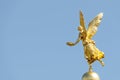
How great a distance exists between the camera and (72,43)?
143ft

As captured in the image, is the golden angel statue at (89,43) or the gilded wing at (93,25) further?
the gilded wing at (93,25)

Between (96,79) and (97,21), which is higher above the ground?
(97,21)

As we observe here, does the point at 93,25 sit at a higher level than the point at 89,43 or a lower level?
higher

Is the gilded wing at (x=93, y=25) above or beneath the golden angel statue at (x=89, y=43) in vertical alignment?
above

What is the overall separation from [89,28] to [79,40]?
766 mm

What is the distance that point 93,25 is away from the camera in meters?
44.5

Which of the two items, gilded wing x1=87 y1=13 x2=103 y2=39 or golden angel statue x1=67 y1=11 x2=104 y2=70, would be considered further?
gilded wing x1=87 y1=13 x2=103 y2=39

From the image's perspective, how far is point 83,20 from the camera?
144ft

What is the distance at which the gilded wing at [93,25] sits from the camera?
1738 inches

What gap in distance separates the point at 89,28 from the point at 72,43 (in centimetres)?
103

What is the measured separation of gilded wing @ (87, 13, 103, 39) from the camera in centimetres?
4416

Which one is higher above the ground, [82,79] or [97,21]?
[97,21]

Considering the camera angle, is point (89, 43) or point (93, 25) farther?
point (93, 25)

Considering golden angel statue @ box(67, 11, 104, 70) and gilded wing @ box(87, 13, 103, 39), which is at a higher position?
gilded wing @ box(87, 13, 103, 39)
